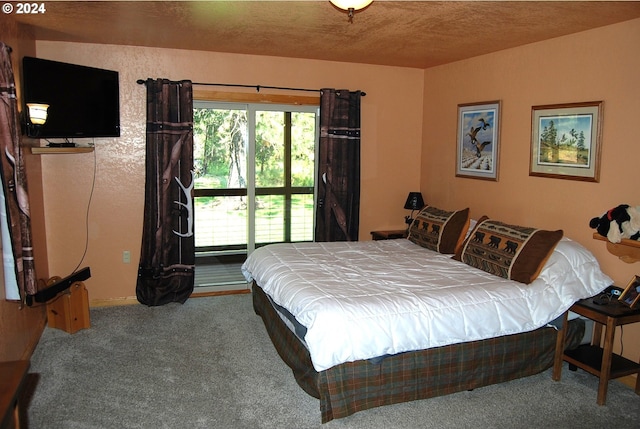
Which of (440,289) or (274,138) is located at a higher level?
(274,138)

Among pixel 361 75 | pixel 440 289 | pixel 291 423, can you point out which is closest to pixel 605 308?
pixel 440 289

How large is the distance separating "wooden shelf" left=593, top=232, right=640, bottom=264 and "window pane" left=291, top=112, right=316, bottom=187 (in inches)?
119

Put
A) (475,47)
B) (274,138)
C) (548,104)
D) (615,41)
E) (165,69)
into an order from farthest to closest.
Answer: (274,138), (165,69), (475,47), (548,104), (615,41)

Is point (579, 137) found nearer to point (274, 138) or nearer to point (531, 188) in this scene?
point (531, 188)

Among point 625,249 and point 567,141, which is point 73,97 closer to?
point 567,141

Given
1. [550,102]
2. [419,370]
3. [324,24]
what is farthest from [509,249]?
[324,24]

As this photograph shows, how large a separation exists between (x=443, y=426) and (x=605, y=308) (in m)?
1.32

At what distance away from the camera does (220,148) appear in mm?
5203

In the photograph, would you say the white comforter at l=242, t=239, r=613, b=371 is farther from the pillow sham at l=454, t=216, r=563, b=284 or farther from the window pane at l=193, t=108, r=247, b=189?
the window pane at l=193, t=108, r=247, b=189

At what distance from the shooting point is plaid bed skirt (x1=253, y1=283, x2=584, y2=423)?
2.87 m

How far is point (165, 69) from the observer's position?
480 cm

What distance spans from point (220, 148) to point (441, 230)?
2440 mm

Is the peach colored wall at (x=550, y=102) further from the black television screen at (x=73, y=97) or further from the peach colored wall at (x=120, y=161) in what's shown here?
the black television screen at (x=73, y=97)

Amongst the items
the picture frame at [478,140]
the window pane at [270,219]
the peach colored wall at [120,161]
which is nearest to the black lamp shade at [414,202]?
the picture frame at [478,140]
